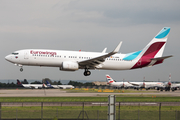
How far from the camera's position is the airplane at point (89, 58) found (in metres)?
49.3

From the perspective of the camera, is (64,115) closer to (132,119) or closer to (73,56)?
(132,119)

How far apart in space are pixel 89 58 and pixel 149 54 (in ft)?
45.7

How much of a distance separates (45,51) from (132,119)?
27.7 m

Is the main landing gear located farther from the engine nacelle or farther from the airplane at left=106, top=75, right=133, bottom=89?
the airplane at left=106, top=75, right=133, bottom=89

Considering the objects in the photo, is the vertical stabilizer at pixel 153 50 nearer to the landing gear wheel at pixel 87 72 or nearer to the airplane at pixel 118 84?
the landing gear wheel at pixel 87 72

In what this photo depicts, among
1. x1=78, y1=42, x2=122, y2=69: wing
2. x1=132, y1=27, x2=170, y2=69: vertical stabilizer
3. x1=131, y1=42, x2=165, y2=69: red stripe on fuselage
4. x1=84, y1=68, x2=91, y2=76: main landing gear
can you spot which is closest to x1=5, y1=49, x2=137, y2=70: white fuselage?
x1=78, y1=42, x2=122, y2=69: wing

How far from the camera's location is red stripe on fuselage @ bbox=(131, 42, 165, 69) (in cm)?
5578

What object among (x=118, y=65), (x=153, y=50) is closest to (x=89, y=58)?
(x=118, y=65)

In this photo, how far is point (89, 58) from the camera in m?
52.4

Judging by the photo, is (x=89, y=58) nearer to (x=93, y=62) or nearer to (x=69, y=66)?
(x=93, y=62)

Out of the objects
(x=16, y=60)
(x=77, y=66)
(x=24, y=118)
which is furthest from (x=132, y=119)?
(x=16, y=60)

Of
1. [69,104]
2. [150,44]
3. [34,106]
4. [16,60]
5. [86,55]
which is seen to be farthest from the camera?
[150,44]

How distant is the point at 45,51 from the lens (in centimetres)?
4988

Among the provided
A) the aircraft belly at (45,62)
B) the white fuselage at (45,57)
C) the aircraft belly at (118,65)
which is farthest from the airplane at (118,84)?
the aircraft belly at (45,62)
